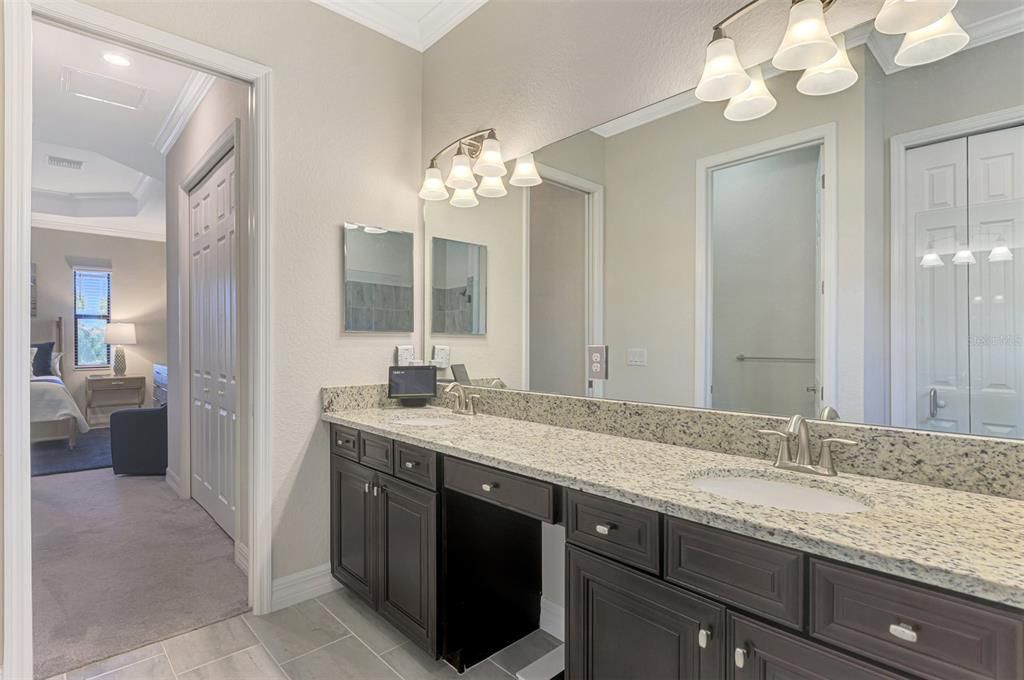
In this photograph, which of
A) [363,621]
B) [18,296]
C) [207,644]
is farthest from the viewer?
[363,621]

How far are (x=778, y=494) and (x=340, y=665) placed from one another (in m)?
1.67

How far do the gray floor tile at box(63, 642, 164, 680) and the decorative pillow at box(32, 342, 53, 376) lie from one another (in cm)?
612

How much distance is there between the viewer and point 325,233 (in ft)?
8.23

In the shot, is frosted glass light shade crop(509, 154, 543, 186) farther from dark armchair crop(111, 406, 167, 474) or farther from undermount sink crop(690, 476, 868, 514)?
dark armchair crop(111, 406, 167, 474)

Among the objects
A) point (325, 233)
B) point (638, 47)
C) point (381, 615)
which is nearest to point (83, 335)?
point (325, 233)

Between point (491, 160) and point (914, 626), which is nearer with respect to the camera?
point (914, 626)

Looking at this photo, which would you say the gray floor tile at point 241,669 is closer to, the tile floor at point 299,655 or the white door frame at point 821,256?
the tile floor at point 299,655

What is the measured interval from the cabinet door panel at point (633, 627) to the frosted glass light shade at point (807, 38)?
1.41 metres

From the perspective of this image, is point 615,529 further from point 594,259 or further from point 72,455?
point 72,455

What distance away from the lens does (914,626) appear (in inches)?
33.6

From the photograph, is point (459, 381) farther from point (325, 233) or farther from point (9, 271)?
point (9, 271)

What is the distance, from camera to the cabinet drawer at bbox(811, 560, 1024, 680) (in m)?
0.78

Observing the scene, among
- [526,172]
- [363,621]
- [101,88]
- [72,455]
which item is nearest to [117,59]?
[101,88]

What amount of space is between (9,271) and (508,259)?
6.16ft
